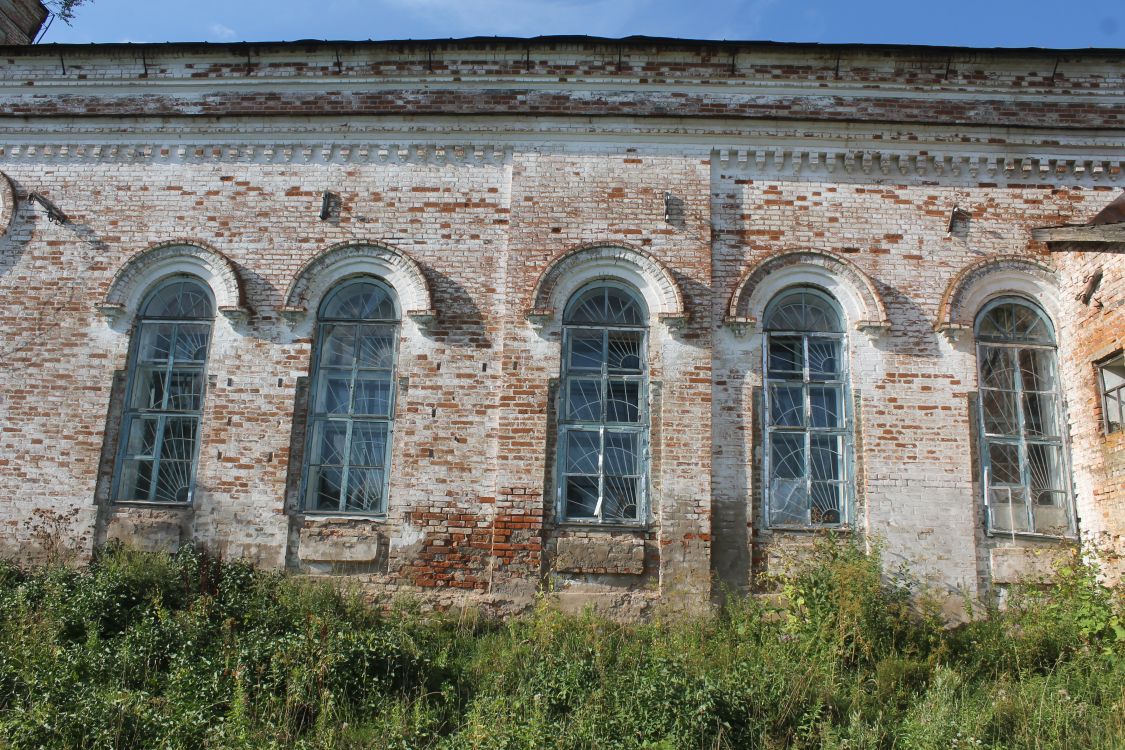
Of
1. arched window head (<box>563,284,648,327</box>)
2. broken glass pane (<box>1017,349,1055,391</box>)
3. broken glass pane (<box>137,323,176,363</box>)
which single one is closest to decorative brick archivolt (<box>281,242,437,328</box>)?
broken glass pane (<box>137,323,176,363</box>)

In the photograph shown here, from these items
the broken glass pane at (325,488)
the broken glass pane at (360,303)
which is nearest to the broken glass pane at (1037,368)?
the broken glass pane at (360,303)

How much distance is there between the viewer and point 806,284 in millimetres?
9602

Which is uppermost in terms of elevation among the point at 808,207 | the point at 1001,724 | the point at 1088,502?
the point at 808,207

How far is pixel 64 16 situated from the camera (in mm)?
14352

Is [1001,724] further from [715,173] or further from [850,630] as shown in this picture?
[715,173]

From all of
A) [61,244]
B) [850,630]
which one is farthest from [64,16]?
[850,630]

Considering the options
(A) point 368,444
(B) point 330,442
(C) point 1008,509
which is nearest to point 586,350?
(A) point 368,444

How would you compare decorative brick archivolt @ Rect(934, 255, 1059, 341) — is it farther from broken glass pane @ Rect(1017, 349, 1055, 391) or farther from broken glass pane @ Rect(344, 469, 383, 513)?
broken glass pane @ Rect(344, 469, 383, 513)

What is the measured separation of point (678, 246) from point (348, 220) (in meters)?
3.72

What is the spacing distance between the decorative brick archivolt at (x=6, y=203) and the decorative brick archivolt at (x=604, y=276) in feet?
20.4

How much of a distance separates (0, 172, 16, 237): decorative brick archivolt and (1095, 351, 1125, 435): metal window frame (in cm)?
1214

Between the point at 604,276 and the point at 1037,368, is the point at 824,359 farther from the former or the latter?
the point at 604,276

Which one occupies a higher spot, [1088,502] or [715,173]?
[715,173]

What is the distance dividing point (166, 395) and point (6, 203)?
3106mm
